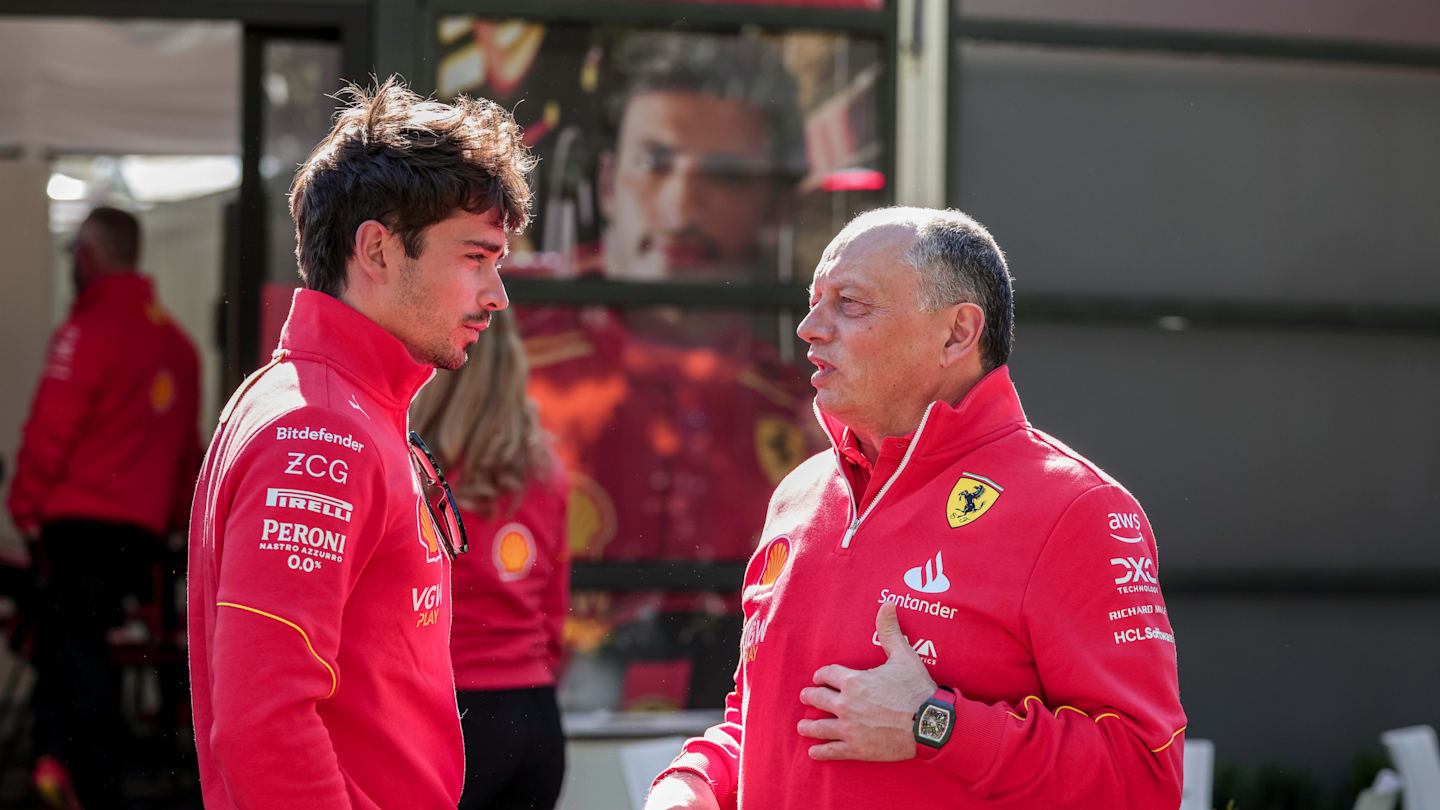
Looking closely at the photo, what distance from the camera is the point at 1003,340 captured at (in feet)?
7.32

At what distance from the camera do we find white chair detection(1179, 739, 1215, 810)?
12.2 ft

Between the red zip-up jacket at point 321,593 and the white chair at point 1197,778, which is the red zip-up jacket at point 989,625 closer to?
the red zip-up jacket at point 321,593

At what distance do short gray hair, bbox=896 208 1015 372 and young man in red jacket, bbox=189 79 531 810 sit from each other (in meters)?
0.63

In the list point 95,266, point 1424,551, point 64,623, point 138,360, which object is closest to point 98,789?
point 64,623

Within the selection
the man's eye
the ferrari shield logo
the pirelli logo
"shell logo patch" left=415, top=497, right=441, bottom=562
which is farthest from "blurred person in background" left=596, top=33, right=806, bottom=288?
the pirelli logo

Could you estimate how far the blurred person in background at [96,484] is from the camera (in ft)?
16.4

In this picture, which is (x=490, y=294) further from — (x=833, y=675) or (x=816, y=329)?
(x=833, y=675)

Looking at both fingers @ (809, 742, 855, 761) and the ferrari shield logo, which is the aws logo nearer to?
fingers @ (809, 742, 855, 761)

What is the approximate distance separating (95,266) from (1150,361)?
4059mm

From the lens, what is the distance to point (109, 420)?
5270mm

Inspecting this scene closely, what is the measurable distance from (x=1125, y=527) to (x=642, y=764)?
6.37ft

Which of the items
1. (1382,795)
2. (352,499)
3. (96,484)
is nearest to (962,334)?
(352,499)

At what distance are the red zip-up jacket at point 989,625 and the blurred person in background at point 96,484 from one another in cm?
372

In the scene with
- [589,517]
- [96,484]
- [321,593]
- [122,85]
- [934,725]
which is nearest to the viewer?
[321,593]
